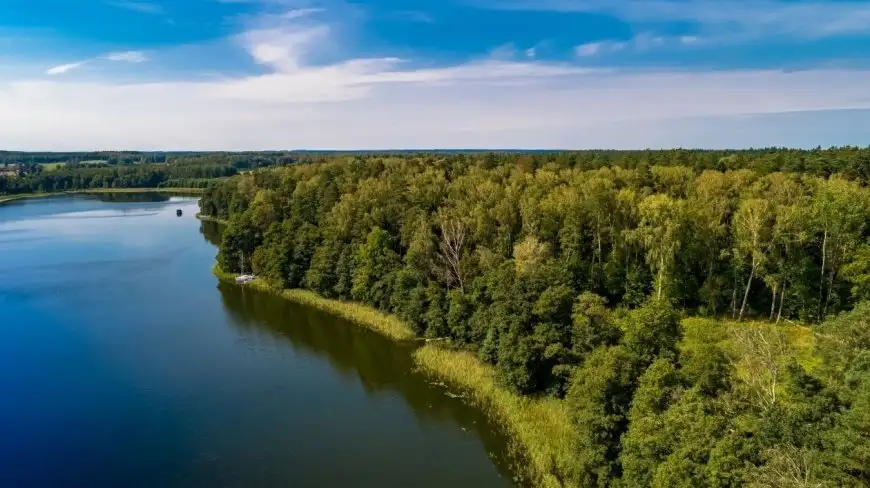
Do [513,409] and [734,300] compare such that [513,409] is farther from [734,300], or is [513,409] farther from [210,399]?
[734,300]

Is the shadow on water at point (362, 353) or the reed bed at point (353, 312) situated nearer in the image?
the shadow on water at point (362, 353)

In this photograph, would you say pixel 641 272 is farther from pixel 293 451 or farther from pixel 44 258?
pixel 44 258

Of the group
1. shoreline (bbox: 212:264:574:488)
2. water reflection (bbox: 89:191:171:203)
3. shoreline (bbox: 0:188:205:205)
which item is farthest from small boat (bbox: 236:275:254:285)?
shoreline (bbox: 0:188:205:205)

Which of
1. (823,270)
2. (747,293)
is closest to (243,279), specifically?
(747,293)

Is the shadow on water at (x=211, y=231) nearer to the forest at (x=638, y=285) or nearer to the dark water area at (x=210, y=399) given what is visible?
the forest at (x=638, y=285)

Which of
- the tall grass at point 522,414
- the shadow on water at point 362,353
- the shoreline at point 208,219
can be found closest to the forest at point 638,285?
the tall grass at point 522,414
